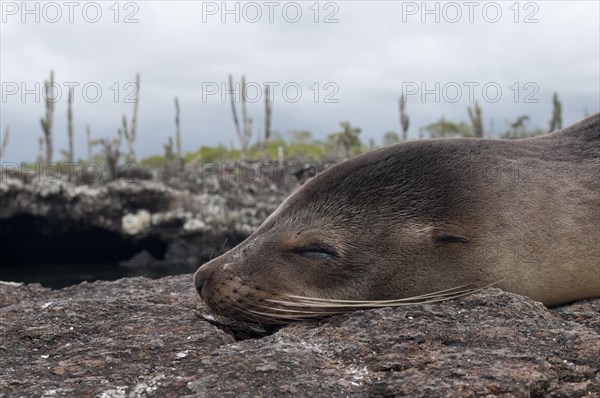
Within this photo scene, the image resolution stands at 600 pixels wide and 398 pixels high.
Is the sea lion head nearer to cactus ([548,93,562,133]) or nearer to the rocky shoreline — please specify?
the rocky shoreline

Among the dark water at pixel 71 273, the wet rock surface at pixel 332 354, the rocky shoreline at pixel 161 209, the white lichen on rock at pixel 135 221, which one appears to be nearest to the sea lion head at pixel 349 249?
the wet rock surface at pixel 332 354

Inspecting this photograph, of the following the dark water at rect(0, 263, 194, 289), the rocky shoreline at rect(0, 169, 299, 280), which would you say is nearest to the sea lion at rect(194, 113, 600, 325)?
the dark water at rect(0, 263, 194, 289)

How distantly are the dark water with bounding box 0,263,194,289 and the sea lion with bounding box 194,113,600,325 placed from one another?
13.9m

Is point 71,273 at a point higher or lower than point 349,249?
lower

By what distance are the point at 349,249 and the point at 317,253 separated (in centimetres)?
19

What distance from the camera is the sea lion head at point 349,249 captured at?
12.1 feet

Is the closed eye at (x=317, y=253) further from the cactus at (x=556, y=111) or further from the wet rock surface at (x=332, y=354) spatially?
the cactus at (x=556, y=111)

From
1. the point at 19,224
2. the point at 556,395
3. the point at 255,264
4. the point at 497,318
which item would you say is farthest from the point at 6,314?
the point at 19,224

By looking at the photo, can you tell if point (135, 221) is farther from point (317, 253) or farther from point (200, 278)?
point (317, 253)

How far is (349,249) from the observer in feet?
12.4

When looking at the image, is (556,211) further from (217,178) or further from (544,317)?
(217,178)

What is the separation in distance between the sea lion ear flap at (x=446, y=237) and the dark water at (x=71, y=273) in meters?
14.4

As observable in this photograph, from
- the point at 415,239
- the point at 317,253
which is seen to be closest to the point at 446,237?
the point at 415,239

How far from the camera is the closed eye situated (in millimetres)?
3791
